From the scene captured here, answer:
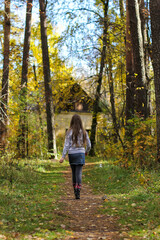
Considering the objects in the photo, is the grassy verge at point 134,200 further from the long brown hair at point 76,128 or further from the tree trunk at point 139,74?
the tree trunk at point 139,74

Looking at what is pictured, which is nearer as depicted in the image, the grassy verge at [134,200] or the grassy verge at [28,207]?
the grassy verge at [28,207]

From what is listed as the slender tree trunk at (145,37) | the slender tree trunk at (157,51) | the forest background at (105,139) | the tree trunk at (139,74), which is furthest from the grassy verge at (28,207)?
the slender tree trunk at (145,37)

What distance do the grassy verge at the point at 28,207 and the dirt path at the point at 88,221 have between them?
22 centimetres

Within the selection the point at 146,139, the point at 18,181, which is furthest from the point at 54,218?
the point at 146,139

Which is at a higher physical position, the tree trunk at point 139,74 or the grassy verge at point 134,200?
the tree trunk at point 139,74

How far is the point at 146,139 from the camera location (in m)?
8.77

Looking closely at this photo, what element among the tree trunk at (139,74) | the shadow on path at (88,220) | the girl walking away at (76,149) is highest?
the tree trunk at (139,74)

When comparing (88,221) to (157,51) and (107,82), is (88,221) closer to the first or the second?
(157,51)

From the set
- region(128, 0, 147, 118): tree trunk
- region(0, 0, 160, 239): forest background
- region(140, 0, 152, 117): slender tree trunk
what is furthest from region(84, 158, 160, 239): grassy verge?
region(140, 0, 152, 117): slender tree trunk

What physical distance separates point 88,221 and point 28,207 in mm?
1409

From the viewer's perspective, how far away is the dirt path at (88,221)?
14.8ft

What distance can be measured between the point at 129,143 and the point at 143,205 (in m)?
3.95

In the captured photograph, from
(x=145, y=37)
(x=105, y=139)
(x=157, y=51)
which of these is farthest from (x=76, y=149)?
(x=145, y=37)

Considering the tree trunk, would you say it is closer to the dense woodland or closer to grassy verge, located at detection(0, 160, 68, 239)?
the dense woodland
